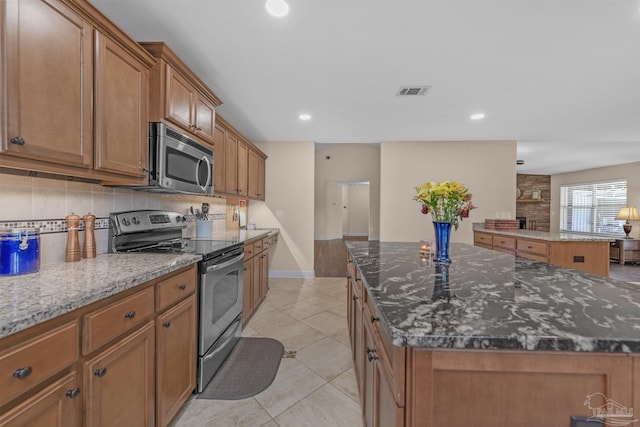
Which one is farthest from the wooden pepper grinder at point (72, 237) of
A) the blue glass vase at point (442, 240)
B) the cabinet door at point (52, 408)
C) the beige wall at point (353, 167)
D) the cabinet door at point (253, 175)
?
the beige wall at point (353, 167)

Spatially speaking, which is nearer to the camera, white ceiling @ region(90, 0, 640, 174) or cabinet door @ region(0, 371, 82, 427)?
cabinet door @ region(0, 371, 82, 427)

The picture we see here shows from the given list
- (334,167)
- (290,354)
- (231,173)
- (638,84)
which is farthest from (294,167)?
(638,84)

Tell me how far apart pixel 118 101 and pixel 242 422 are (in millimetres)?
2031

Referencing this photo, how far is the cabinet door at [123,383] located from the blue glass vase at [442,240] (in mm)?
1689

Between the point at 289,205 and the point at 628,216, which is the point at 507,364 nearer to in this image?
the point at 289,205

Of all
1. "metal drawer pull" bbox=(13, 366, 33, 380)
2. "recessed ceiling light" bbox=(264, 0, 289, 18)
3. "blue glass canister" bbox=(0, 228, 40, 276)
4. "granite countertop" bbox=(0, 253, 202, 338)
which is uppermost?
"recessed ceiling light" bbox=(264, 0, 289, 18)

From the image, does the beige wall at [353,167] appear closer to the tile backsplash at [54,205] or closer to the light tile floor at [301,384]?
the light tile floor at [301,384]

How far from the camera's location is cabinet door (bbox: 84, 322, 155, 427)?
98 centimetres

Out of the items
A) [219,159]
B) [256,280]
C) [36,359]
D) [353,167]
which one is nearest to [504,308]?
[36,359]

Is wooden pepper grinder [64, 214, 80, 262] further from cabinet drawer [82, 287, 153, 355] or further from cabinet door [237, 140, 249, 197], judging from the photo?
cabinet door [237, 140, 249, 197]

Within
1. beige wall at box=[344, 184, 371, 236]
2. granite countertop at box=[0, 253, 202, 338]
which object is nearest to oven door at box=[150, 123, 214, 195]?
granite countertop at box=[0, 253, 202, 338]

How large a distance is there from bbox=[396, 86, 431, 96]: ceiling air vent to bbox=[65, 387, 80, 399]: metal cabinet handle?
3.17 metres

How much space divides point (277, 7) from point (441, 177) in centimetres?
413

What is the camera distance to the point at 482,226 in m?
4.78
